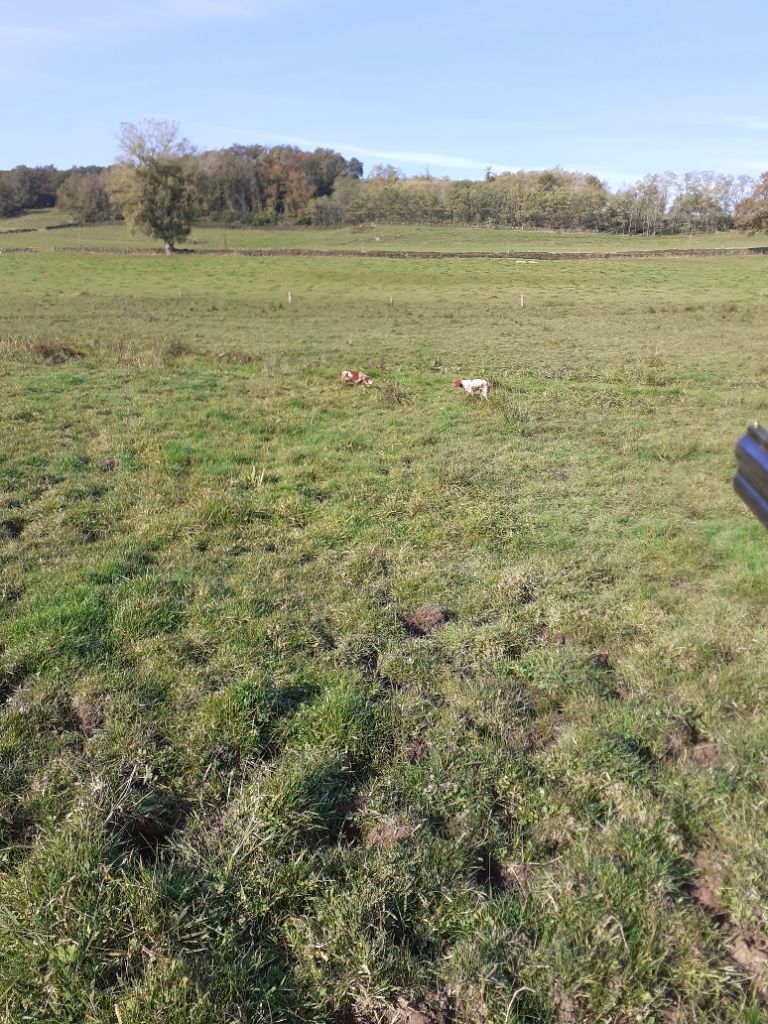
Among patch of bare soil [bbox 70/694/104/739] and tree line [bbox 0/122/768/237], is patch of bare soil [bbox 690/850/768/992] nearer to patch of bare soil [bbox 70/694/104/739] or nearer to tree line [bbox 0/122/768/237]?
patch of bare soil [bbox 70/694/104/739]

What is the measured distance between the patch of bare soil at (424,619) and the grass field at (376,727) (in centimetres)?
8

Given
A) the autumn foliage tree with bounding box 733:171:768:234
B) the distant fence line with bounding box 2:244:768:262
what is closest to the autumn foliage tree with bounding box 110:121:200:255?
the distant fence line with bounding box 2:244:768:262

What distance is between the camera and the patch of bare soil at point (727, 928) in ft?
8.45

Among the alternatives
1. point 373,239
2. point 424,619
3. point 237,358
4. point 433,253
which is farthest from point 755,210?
point 424,619

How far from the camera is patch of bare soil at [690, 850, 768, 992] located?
8.45 ft

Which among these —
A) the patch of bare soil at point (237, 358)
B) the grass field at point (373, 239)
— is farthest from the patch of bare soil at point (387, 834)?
the grass field at point (373, 239)

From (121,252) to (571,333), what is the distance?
207 feet

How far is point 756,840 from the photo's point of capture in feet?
10.1

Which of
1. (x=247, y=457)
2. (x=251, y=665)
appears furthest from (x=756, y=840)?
(x=247, y=457)

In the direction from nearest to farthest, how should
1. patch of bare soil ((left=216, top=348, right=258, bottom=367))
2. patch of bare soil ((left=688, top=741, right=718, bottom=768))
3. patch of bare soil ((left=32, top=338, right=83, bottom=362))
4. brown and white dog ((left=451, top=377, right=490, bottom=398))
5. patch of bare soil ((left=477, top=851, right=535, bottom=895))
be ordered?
1. patch of bare soil ((left=477, top=851, right=535, bottom=895))
2. patch of bare soil ((left=688, top=741, right=718, bottom=768))
3. brown and white dog ((left=451, top=377, right=490, bottom=398))
4. patch of bare soil ((left=32, top=338, right=83, bottom=362))
5. patch of bare soil ((left=216, top=348, right=258, bottom=367))

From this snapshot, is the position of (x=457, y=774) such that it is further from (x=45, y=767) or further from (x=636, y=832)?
(x=45, y=767)

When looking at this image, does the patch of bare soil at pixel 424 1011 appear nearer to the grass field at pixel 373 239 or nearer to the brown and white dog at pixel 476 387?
the brown and white dog at pixel 476 387

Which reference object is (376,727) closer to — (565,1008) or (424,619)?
(424,619)

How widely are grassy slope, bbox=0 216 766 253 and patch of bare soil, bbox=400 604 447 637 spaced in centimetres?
7295
